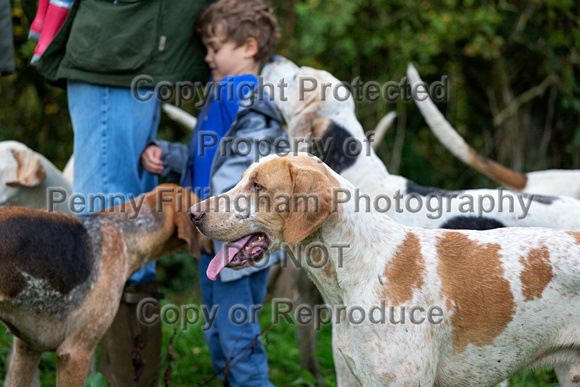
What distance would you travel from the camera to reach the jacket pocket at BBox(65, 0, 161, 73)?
380 cm

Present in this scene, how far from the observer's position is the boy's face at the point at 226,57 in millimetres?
4062

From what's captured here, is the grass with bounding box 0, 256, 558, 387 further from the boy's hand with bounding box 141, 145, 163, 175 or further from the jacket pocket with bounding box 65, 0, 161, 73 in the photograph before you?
the jacket pocket with bounding box 65, 0, 161, 73

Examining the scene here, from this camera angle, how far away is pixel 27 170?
439 cm

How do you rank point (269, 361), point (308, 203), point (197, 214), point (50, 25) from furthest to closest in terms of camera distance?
point (269, 361), point (50, 25), point (197, 214), point (308, 203)

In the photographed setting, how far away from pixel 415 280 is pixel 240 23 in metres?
2.07

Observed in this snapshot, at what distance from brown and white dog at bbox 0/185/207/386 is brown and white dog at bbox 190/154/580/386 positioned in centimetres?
80

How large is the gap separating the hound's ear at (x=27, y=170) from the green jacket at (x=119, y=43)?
0.67 meters

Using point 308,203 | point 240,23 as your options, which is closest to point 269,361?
point 240,23

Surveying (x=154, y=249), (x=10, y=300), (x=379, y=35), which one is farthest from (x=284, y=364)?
(x=379, y=35)

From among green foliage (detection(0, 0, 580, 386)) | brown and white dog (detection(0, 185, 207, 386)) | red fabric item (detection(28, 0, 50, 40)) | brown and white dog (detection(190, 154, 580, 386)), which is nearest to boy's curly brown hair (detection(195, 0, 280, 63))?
red fabric item (detection(28, 0, 50, 40))

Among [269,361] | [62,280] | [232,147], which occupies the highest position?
[232,147]

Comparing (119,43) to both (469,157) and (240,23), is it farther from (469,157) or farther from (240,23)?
(469,157)

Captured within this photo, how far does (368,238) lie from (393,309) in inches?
11.9

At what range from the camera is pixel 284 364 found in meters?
5.42
